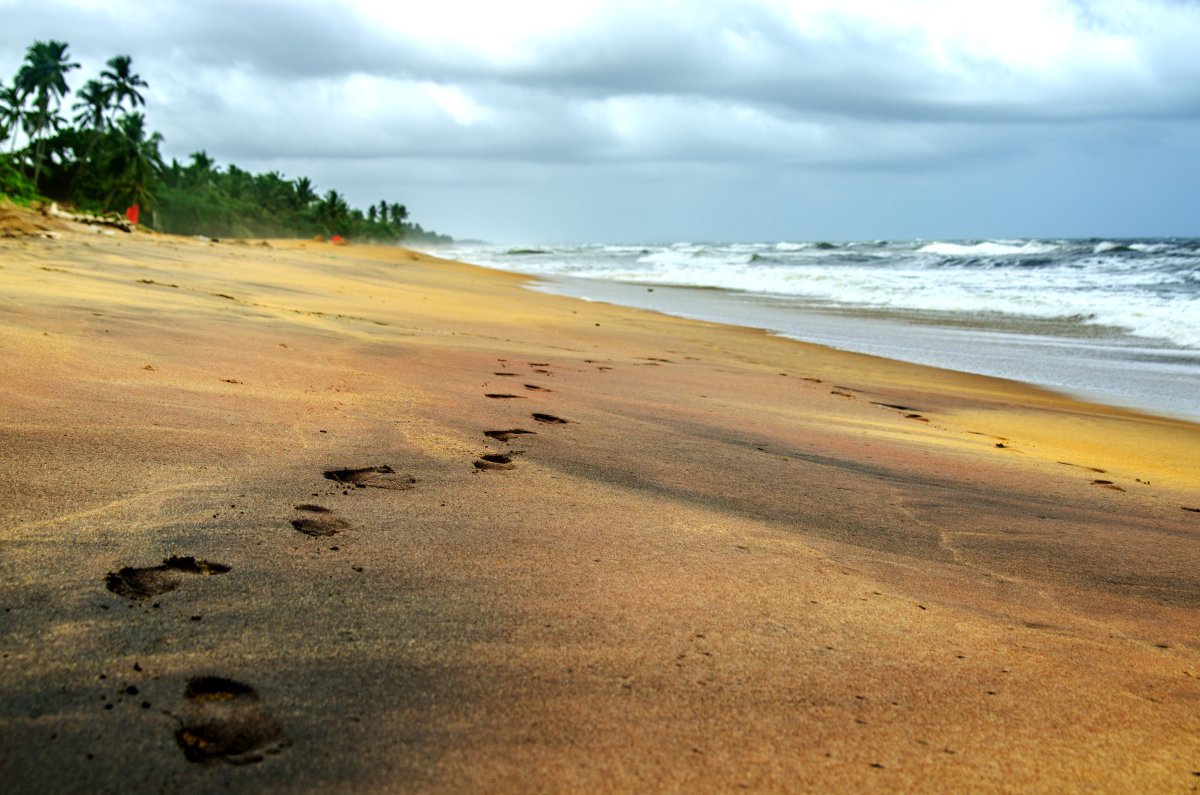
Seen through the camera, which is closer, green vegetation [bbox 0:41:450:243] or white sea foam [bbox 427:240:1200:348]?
white sea foam [bbox 427:240:1200:348]

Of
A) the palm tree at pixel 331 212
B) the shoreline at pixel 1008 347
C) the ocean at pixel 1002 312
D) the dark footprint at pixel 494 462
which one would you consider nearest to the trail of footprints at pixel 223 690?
the dark footprint at pixel 494 462

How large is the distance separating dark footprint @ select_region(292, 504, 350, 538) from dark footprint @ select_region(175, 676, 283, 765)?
0.88 meters

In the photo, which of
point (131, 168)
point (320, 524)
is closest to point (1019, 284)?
point (320, 524)

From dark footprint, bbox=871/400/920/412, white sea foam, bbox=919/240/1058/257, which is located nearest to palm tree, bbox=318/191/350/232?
white sea foam, bbox=919/240/1058/257

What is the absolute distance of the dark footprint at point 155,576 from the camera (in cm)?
212

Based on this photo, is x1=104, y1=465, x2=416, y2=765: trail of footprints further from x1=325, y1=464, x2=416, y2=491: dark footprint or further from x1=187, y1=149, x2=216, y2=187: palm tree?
x1=187, y1=149, x2=216, y2=187: palm tree

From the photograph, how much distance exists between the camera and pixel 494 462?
3.73 metres

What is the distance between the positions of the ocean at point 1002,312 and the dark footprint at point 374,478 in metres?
6.96

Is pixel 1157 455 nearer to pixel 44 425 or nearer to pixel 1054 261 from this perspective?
pixel 44 425

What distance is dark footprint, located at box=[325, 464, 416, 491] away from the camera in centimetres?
322

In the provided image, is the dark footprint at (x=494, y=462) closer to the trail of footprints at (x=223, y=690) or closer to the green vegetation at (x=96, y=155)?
the trail of footprints at (x=223, y=690)

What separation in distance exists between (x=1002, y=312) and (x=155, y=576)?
17.9 m

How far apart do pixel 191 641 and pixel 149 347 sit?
142 inches

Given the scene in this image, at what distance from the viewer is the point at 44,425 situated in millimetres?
3221
